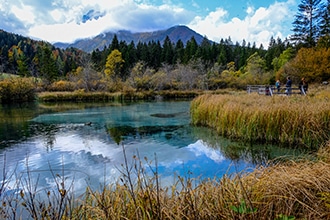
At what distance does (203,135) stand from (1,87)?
28.4 metres

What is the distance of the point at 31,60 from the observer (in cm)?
7225

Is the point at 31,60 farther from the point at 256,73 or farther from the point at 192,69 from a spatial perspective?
the point at 256,73

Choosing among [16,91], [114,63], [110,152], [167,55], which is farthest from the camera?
[167,55]


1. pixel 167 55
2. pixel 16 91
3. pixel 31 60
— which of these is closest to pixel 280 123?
pixel 16 91

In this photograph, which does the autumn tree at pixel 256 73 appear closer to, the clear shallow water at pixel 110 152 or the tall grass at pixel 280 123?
the clear shallow water at pixel 110 152

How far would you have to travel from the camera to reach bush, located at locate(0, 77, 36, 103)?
29.7 m

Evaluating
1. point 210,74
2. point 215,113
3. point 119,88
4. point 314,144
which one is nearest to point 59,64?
point 119,88

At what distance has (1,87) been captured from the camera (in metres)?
29.4

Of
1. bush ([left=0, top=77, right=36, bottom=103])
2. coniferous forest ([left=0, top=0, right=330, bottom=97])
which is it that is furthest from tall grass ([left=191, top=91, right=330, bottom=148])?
bush ([left=0, top=77, right=36, bottom=103])

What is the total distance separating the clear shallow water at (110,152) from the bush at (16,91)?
19970 millimetres

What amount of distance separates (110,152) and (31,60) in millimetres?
75542

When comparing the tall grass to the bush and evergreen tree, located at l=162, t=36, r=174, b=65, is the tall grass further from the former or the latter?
evergreen tree, located at l=162, t=36, r=174, b=65

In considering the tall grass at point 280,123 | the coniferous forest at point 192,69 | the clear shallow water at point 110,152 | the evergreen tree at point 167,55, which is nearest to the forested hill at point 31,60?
the coniferous forest at point 192,69

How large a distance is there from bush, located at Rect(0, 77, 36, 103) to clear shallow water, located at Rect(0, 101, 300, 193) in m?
20.0
